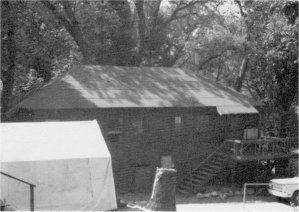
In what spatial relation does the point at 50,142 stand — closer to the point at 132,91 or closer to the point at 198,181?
the point at 132,91

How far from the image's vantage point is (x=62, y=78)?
2859cm

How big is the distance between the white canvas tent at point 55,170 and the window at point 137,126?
8685mm

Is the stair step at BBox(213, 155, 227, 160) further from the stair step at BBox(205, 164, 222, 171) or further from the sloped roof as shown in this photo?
the sloped roof

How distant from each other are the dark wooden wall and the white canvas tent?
7.06 meters

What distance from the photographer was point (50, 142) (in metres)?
19.5

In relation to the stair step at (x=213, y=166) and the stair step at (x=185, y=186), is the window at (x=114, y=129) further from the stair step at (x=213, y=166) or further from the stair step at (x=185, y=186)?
the stair step at (x=213, y=166)

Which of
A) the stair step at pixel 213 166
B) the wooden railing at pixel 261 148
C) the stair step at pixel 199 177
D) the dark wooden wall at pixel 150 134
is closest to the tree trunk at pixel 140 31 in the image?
the dark wooden wall at pixel 150 134

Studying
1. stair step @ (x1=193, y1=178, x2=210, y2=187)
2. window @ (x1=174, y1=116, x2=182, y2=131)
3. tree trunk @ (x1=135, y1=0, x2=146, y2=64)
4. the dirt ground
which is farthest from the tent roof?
tree trunk @ (x1=135, y1=0, x2=146, y2=64)

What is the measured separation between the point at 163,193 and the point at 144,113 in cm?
1429

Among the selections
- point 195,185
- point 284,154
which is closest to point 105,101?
point 195,185

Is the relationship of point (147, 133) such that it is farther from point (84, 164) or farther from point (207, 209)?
point (84, 164)

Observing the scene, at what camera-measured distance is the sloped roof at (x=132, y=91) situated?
26703 mm

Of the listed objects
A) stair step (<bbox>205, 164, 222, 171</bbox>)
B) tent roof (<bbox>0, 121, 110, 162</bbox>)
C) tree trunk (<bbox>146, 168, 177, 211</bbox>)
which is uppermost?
tent roof (<bbox>0, 121, 110, 162</bbox>)

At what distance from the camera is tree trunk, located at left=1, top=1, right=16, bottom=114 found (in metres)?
30.3
